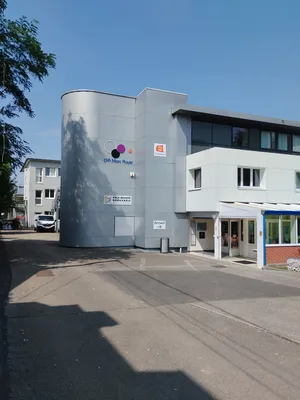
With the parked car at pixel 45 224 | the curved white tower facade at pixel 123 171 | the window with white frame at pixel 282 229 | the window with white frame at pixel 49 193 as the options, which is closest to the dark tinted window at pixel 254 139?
the curved white tower facade at pixel 123 171

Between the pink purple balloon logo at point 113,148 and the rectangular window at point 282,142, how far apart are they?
10.3 m

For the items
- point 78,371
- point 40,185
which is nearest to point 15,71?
point 78,371

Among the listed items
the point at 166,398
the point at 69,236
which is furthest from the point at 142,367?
the point at 69,236

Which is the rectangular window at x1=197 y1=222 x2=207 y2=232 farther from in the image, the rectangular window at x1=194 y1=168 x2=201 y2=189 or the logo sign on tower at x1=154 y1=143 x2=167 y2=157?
the logo sign on tower at x1=154 y1=143 x2=167 y2=157

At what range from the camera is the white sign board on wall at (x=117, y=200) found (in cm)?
2148

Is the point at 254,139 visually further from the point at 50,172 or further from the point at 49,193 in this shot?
the point at 49,193

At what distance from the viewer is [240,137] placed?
74.0 feet

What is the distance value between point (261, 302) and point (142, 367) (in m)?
4.94

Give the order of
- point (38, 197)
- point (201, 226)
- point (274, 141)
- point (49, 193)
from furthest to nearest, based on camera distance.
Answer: point (49, 193) → point (38, 197) → point (274, 141) → point (201, 226)

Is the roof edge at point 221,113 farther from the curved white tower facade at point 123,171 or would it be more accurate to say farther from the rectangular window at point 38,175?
the rectangular window at point 38,175

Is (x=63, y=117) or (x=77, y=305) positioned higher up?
(x=63, y=117)

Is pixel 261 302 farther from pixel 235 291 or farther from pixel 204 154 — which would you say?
pixel 204 154

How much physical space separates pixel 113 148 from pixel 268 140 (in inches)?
397

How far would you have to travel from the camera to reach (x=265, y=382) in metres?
4.28
